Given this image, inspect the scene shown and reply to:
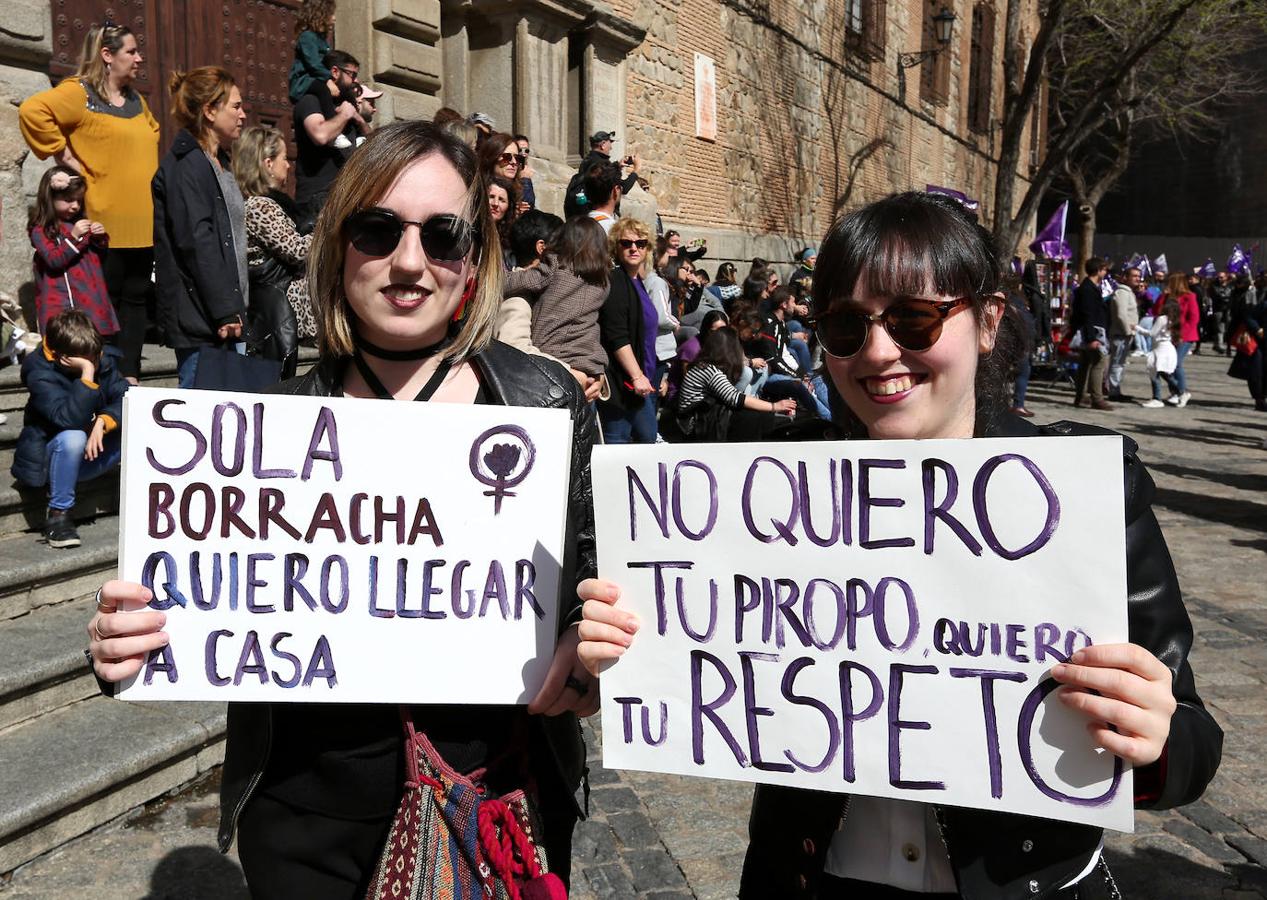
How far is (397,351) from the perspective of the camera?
1.88 m

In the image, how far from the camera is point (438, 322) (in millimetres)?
1847

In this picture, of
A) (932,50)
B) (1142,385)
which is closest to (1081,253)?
(932,50)

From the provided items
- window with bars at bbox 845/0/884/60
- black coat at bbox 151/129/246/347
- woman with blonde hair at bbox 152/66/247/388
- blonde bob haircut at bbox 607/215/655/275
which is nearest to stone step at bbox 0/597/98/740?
woman with blonde hair at bbox 152/66/247/388

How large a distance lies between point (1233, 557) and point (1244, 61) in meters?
40.0

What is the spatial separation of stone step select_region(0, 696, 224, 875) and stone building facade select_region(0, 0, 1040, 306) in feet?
11.6

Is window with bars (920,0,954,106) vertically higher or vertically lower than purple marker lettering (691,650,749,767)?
higher

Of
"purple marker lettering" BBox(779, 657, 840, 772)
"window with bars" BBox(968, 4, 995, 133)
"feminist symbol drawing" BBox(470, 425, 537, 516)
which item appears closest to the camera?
"purple marker lettering" BBox(779, 657, 840, 772)

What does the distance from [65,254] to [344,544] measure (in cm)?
478

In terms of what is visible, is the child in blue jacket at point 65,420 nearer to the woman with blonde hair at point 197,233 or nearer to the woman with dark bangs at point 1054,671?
the woman with blonde hair at point 197,233

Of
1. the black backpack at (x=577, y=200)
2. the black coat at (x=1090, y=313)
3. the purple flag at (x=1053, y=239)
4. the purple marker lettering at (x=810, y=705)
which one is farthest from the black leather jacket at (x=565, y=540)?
the purple flag at (x=1053, y=239)

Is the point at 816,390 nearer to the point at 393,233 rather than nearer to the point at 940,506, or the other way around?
the point at 393,233

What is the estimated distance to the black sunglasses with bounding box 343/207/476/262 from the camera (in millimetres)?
1790

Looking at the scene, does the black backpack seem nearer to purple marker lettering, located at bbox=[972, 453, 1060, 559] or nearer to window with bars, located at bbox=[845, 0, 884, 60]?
purple marker lettering, located at bbox=[972, 453, 1060, 559]

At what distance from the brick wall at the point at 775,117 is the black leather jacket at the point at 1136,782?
39.3 feet
